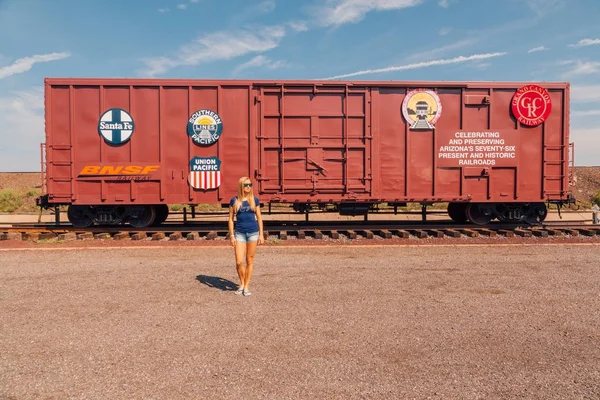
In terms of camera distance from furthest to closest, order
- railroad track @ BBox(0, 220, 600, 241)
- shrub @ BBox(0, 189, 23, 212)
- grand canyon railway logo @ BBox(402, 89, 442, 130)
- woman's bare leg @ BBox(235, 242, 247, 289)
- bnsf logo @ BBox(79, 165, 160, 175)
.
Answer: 1. shrub @ BBox(0, 189, 23, 212)
2. grand canyon railway logo @ BBox(402, 89, 442, 130)
3. bnsf logo @ BBox(79, 165, 160, 175)
4. railroad track @ BBox(0, 220, 600, 241)
5. woman's bare leg @ BBox(235, 242, 247, 289)

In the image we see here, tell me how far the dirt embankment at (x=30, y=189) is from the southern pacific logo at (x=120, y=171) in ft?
37.3

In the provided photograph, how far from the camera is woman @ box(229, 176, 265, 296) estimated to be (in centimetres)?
500

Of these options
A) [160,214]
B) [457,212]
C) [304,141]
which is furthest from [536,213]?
[160,214]

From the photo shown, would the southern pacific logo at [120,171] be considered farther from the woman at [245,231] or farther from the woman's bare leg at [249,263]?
the woman's bare leg at [249,263]

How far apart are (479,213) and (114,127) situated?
1006 centimetres

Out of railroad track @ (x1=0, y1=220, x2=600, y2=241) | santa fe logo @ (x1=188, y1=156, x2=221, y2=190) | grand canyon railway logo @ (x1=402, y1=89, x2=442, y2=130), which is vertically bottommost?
railroad track @ (x1=0, y1=220, x2=600, y2=241)

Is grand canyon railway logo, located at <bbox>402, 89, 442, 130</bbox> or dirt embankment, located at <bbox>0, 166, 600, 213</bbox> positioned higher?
grand canyon railway logo, located at <bbox>402, 89, 442, 130</bbox>

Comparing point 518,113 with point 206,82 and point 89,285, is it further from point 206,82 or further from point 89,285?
point 89,285

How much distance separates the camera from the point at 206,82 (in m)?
9.46

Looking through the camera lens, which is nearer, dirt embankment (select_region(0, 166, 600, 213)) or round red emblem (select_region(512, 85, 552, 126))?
round red emblem (select_region(512, 85, 552, 126))

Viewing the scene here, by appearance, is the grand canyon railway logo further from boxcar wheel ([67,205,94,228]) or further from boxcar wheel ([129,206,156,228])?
boxcar wheel ([67,205,94,228])

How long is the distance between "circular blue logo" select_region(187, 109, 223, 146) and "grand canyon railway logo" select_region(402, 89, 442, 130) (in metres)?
4.84

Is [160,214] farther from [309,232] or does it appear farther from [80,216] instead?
[309,232]

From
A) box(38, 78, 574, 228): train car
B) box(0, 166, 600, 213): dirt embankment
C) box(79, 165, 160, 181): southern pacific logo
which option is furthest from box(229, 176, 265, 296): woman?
box(0, 166, 600, 213): dirt embankment
